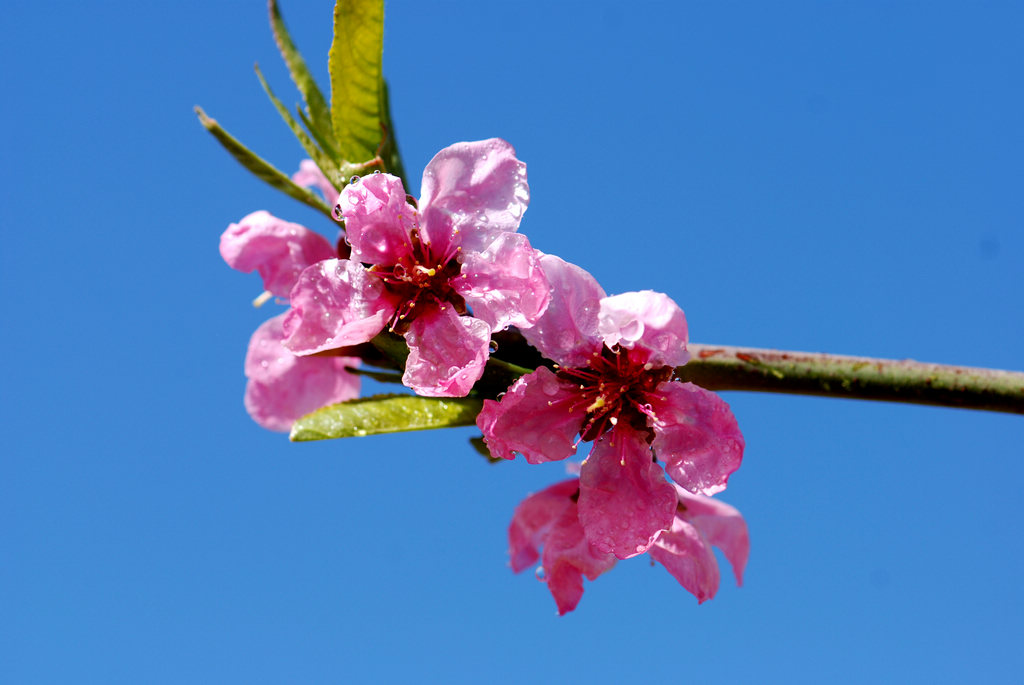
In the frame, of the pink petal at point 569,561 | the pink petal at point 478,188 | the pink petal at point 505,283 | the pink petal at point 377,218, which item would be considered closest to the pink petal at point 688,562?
the pink petal at point 569,561

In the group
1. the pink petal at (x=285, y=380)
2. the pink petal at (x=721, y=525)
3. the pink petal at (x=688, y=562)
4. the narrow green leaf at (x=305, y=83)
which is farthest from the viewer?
the pink petal at (x=285, y=380)

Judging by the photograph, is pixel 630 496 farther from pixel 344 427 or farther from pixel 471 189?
pixel 471 189

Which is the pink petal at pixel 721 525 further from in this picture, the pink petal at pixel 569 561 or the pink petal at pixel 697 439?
the pink petal at pixel 697 439

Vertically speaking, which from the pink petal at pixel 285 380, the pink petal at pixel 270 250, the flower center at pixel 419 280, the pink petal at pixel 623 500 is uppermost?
the pink petal at pixel 270 250

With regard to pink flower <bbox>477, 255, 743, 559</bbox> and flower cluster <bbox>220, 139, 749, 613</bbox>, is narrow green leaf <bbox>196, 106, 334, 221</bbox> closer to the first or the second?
flower cluster <bbox>220, 139, 749, 613</bbox>

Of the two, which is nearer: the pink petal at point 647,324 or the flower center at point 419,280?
the pink petal at point 647,324

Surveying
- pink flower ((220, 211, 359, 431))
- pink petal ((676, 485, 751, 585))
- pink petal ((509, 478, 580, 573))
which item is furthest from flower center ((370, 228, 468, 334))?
pink petal ((676, 485, 751, 585))

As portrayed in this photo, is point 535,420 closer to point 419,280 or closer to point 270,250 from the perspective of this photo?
point 419,280

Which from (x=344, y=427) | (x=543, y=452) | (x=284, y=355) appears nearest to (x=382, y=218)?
(x=344, y=427)
